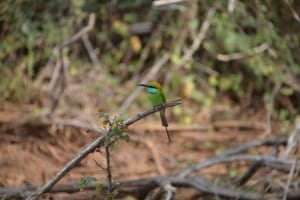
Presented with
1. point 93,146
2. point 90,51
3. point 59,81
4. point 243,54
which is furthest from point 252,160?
point 90,51

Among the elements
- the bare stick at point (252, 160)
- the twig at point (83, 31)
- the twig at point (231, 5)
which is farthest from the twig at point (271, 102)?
the twig at point (83, 31)

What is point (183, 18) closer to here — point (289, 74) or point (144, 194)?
point (289, 74)

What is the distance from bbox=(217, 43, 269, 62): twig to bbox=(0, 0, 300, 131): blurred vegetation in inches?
1.2

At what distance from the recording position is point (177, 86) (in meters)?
5.67

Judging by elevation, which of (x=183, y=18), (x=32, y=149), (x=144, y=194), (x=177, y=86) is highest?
(x=183, y=18)

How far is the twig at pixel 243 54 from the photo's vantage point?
5307 millimetres

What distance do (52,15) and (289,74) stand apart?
2264 mm

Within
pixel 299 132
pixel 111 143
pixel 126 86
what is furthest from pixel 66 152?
pixel 111 143

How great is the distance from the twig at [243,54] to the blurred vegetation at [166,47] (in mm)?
32

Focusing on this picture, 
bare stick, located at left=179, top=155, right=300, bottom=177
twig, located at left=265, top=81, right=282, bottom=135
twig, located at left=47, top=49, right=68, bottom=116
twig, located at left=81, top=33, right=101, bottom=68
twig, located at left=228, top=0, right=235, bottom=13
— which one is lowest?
bare stick, located at left=179, top=155, right=300, bottom=177

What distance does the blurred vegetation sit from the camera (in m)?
5.32

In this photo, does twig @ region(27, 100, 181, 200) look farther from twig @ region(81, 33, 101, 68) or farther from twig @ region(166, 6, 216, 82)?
twig @ region(81, 33, 101, 68)

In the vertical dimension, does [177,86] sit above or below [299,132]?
above

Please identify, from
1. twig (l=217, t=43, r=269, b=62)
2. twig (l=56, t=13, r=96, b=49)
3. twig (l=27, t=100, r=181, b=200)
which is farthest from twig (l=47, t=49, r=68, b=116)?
twig (l=27, t=100, r=181, b=200)
